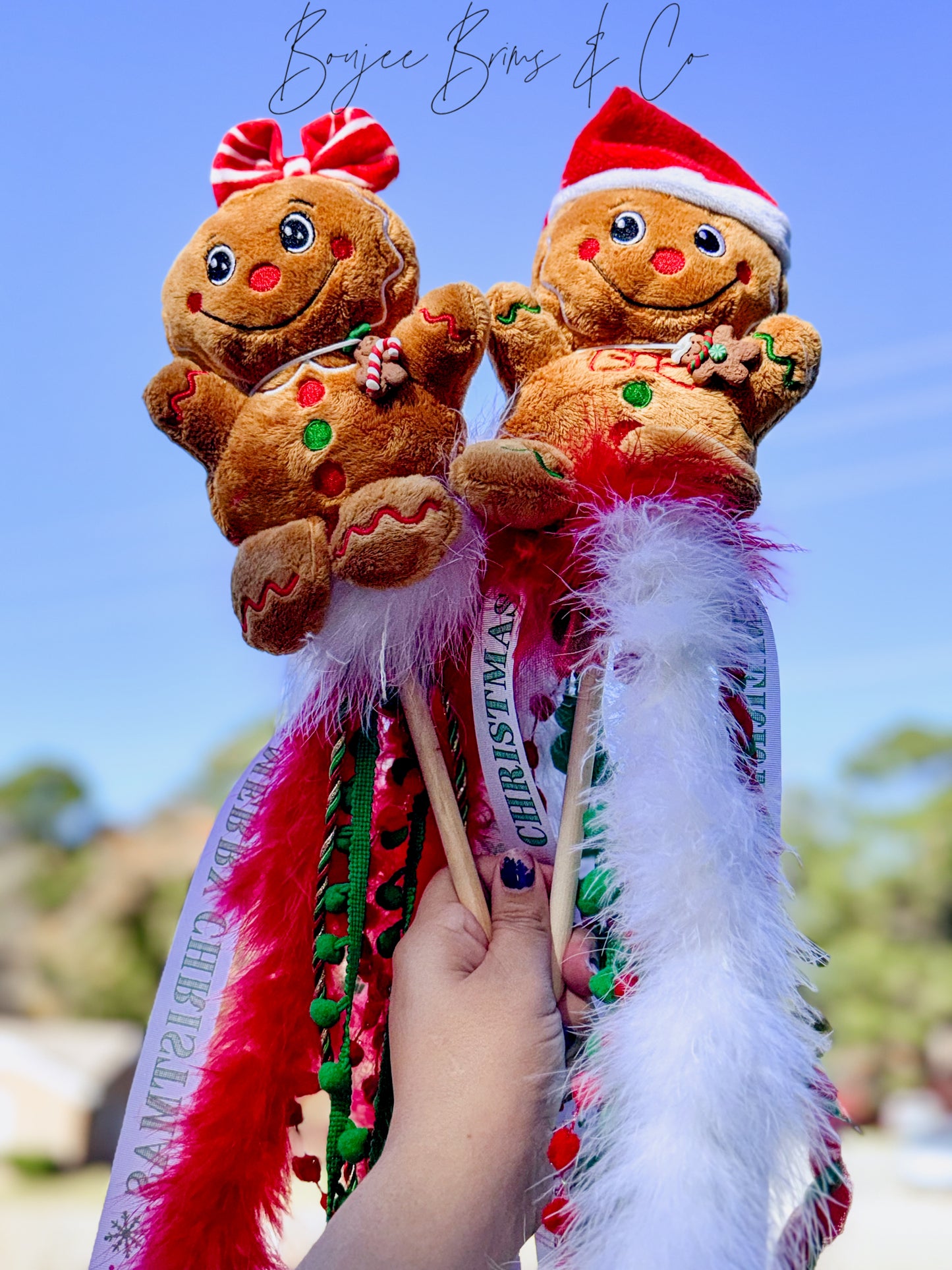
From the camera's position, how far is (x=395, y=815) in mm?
1242

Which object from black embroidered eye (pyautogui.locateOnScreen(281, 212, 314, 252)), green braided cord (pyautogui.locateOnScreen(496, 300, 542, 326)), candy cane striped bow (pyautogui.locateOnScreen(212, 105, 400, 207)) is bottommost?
green braided cord (pyautogui.locateOnScreen(496, 300, 542, 326))

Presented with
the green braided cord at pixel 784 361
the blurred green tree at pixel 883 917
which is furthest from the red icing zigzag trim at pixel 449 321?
the blurred green tree at pixel 883 917

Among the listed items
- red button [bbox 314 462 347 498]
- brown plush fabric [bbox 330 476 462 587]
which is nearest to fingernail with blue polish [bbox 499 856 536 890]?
brown plush fabric [bbox 330 476 462 587]

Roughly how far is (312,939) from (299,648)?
33cm

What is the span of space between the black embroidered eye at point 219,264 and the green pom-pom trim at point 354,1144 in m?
0.90

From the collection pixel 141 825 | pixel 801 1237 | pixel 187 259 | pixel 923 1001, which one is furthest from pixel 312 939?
pixel 923 1001

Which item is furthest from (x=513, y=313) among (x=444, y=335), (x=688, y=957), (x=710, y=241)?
(x=688, y=957)

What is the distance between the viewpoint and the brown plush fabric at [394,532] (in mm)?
1079

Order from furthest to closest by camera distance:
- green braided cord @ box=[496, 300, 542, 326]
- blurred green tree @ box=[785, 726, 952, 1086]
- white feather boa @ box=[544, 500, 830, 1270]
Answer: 1. blurred green tree @ box=[785, 726, 952, 1086]
2. green braided cord @ box=[496, 300, 542, 326]
3. white feather boa @ box=[544, 500, 830, 1270]

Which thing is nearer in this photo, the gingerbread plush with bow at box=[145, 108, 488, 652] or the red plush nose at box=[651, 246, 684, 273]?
the gingerbread plush with bow at box=[145, 108, 488, 652]

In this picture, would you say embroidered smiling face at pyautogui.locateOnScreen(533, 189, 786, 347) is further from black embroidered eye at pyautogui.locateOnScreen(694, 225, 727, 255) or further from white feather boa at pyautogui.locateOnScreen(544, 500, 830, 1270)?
white feather boa at pyautogui.locateOnScreen(544, 500, 830, 1270)

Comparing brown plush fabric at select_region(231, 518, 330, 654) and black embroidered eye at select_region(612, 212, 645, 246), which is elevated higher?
black embroidered eye at select_region(612, 212, 645, 246)

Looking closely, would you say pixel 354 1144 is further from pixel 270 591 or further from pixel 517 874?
pixel 270 591

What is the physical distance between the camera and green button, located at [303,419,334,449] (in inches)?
44.7
